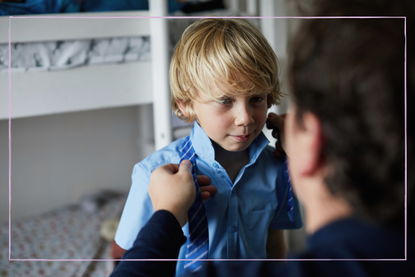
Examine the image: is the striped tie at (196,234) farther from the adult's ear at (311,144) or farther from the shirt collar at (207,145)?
the adult's ear at (311,144)

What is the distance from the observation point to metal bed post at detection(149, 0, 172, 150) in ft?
2.72

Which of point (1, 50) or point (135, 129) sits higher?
point (1, 50)

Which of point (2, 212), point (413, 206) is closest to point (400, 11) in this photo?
point (413, 206)

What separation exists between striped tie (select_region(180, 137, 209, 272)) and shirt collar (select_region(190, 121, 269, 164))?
18mm

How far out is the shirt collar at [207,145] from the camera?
1.95ft

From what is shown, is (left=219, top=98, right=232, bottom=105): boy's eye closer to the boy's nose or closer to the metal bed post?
the boy's nose

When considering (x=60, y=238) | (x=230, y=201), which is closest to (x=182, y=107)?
(x=230, y=201)

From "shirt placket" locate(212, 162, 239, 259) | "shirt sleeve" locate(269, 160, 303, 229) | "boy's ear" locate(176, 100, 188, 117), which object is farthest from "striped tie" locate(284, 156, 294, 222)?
"boy's ear" locate(176, 100, 188, 117)

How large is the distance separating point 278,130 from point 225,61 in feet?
0.58

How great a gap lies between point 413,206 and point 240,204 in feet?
0.96

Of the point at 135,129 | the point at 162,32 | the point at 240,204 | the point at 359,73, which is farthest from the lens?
A: the point at 135,129

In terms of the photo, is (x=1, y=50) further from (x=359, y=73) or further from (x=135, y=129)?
(x=359, y=73)

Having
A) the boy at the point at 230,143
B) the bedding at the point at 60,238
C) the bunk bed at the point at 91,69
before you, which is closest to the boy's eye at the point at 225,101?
the boy at the point at 230,143

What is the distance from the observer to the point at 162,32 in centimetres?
85
